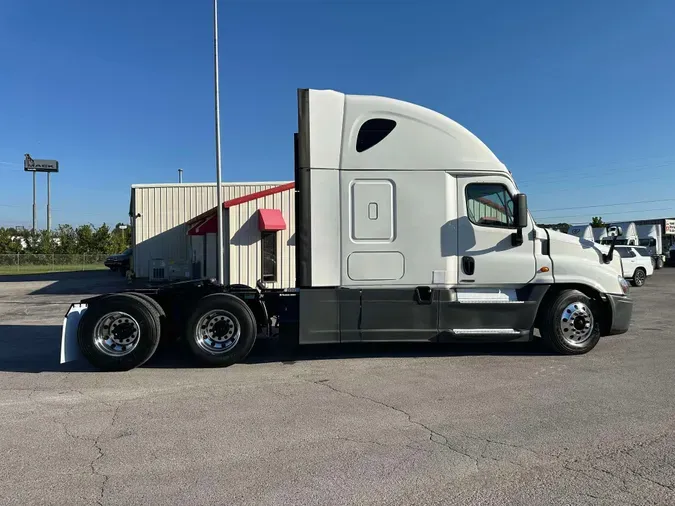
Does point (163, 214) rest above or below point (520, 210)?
above

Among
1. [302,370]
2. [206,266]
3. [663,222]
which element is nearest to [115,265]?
[206,266]

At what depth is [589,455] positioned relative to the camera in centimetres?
385

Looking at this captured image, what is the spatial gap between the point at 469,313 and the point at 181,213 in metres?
22.1

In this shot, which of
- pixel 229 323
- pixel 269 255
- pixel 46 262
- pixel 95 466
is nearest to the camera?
pixel 95 466

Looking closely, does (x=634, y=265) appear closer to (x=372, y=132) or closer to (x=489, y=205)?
(x=489, y=205)

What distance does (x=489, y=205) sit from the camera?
718cm

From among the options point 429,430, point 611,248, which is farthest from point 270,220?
point 429,430

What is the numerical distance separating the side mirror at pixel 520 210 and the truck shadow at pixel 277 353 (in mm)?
2018

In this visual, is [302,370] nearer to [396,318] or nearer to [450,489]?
[396,318]

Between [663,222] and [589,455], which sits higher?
[663,222]

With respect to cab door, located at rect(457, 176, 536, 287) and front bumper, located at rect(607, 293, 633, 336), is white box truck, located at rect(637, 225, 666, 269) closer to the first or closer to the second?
front bumper, located at rect(607, 293, 633, 336)

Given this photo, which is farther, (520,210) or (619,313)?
(619,313)

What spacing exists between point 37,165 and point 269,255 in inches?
3776

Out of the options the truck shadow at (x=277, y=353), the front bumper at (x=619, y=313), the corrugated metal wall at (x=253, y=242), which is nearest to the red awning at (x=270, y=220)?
the corrugated metal wall at (x=253, y=242)
